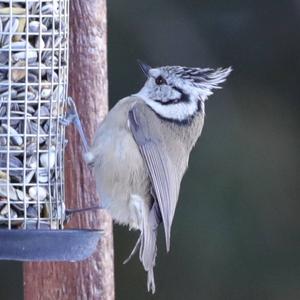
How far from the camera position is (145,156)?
5352 mm

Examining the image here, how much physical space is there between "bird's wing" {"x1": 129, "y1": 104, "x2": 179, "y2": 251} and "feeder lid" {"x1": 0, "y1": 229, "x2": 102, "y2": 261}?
0.63 m

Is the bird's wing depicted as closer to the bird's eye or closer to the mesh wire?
the bird's eye

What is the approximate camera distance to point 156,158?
538 centimetres

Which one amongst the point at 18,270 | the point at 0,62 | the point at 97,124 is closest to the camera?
the point at 0,62

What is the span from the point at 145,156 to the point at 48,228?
23.4 inches

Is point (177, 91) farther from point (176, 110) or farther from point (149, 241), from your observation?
point (149, 241)

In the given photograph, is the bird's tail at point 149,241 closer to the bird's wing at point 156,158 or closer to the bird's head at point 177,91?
the bird's wing at point 156,158

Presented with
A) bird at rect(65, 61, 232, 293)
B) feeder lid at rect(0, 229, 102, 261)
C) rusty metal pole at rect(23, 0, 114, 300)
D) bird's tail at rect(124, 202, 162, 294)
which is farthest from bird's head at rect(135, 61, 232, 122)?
feeder lid at rect(0, 229, 102, 261)

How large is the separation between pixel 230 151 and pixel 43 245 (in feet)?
13.8

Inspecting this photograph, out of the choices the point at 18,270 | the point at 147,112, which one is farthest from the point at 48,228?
the point at 18,270

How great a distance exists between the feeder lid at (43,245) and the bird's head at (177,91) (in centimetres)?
88

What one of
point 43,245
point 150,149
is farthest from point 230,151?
point 43,245

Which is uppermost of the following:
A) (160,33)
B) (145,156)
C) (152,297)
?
(160,33)

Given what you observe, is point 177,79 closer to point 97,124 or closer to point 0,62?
point 97,124
